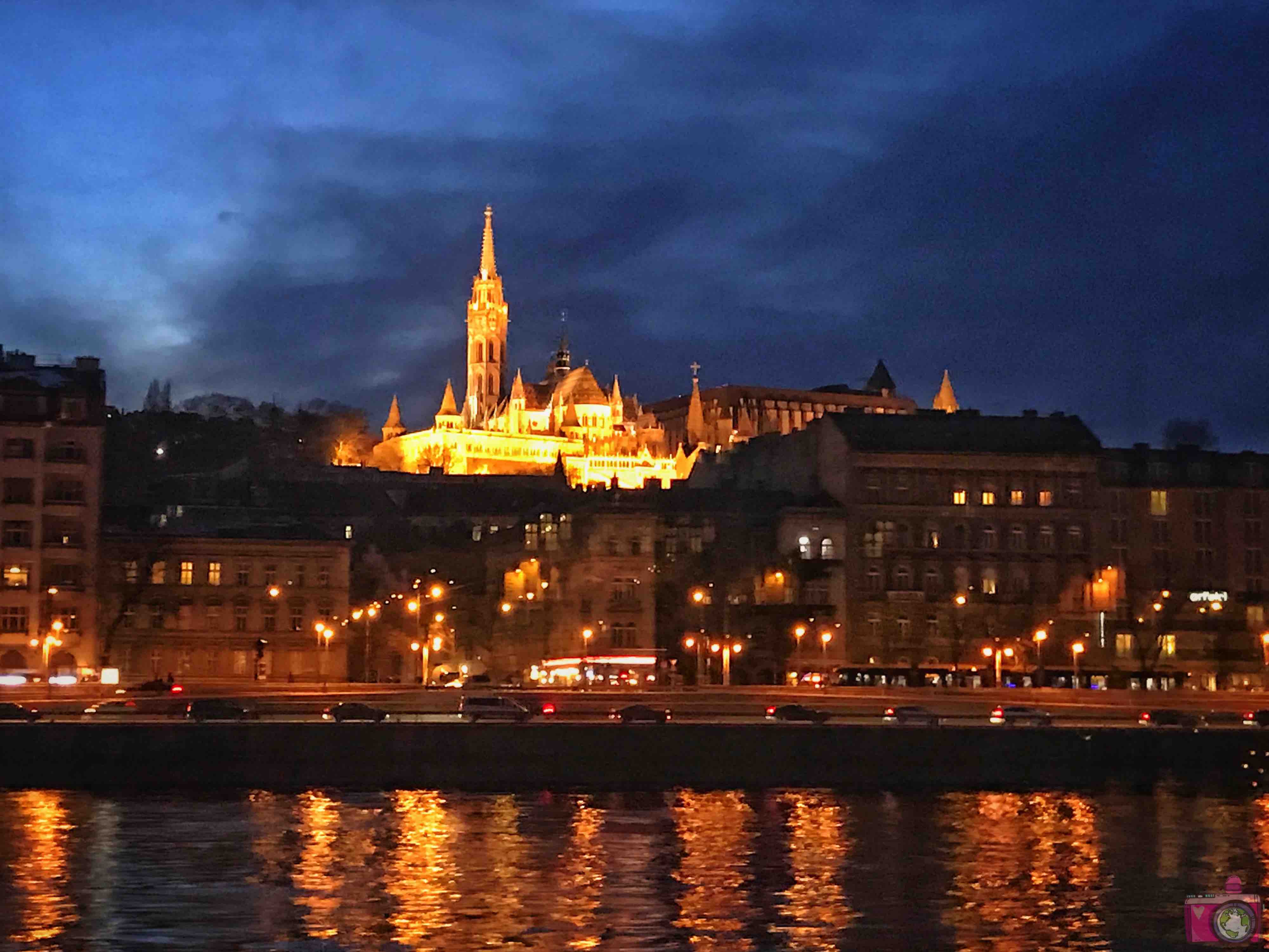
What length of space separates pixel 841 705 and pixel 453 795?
23005 mm

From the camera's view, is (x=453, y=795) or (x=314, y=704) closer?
(x=453, y=795)

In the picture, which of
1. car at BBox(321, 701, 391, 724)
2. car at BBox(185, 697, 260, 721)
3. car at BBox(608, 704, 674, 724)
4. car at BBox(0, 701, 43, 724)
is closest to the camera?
car at BBox(0, 701, 43, 724)

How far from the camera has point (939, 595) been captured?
121 m

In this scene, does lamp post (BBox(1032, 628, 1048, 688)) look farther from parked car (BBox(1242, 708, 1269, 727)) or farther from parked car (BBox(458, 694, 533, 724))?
parked car (BBox(458, 694, 533, 724))

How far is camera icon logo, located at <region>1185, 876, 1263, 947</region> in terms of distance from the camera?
35.6 metres

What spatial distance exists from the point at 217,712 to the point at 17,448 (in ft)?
146

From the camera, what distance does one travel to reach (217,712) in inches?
2813

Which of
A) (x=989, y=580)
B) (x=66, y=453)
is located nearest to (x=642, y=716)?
(x=66, y=453)

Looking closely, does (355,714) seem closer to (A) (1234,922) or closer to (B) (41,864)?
A: (B) (41,864)

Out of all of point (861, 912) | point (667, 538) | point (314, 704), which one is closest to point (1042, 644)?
point (667, 538)

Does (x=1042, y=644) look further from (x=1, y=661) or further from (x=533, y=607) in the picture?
(x=1, y=661)

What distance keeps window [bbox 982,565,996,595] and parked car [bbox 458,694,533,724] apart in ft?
170

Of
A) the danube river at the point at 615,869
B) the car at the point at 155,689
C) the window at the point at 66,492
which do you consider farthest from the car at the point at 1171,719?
the window at the point at 66,492

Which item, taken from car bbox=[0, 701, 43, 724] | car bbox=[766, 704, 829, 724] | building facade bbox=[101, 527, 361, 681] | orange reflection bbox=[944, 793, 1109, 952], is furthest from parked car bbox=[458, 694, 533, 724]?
building facade bbox=[101, 527, 361, 681]
